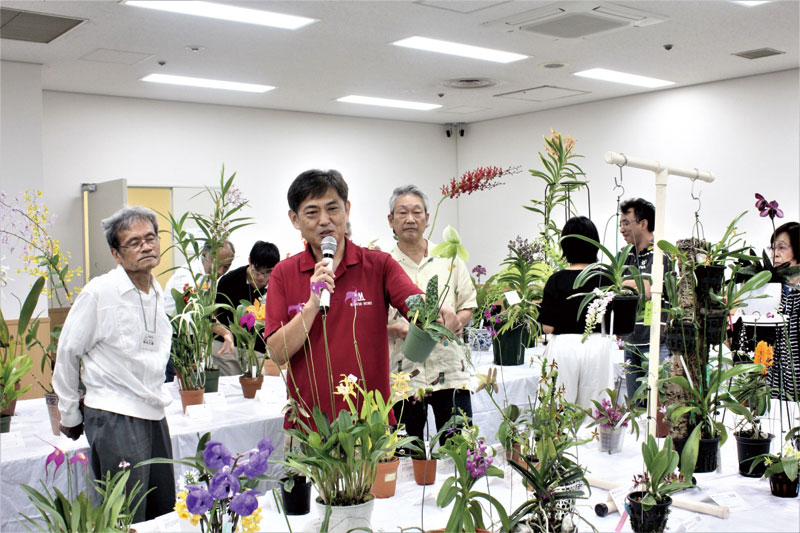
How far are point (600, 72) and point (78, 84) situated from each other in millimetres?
5118

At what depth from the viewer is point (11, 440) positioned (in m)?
2.72

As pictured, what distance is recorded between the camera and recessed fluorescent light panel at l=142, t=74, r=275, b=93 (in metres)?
6.73

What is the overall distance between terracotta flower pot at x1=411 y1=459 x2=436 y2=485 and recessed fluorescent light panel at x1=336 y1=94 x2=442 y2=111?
6415 mm

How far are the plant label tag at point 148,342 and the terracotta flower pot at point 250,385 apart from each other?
0.84 meters

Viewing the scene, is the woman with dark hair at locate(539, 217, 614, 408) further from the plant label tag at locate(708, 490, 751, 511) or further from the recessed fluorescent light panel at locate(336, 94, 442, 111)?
the recessed fluorescent light panel at locate(336, 94, 442, 111)

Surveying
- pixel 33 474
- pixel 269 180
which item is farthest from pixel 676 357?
pixel 269 180

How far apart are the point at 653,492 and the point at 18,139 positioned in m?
5.92

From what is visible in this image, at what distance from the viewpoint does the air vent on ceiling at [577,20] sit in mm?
4820

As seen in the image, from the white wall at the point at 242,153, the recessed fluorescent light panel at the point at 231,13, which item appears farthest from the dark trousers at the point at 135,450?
the white wall at the point at 242,153

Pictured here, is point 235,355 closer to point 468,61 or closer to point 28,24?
point 28,24

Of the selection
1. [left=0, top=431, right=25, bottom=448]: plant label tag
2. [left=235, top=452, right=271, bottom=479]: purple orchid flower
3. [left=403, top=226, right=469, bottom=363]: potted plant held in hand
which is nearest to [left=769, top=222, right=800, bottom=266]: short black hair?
[left=403, top=226, right=469, bottom=363]: potted plant held in hand

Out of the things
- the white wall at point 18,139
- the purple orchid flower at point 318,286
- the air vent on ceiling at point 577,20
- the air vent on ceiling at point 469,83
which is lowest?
the purple orchid flower at point 318,286

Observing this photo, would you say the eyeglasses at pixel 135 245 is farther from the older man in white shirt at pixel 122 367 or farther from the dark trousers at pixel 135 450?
the dark trousers at pixel 135 450

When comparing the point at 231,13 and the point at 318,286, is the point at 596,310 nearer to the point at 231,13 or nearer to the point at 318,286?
the point at 318,286
